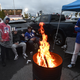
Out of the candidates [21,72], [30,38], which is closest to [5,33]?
[30,38]

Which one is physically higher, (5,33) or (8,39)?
(5,33)

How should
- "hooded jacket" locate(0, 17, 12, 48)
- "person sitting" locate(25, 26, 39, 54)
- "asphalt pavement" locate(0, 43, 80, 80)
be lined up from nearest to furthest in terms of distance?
"asphalt pavement" locate(0, 43, 80, 80)
"hooded jacket" locate(0, 17, 12, 48)
"person sitting" locate(25, 26, 39, 54)

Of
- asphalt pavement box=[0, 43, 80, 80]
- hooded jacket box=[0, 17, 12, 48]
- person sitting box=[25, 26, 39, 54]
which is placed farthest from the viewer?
person sitting box=[25, 26, 39, 54]

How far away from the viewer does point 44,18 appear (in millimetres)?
6105

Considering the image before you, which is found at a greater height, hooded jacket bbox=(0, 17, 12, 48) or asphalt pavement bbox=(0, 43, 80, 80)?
hooded jacket bbox=(0, 17, 12, 48)

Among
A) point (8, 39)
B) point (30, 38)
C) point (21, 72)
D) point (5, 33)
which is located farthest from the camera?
point (30, 38)

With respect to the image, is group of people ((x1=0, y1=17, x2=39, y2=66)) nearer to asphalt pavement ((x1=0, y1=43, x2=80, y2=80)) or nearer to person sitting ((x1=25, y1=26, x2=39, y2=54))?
person sitting ((x1=25, y1=26, x2=39, y2=54))

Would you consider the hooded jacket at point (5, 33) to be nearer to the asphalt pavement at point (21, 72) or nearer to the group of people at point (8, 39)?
the group of people at point (8, 39)

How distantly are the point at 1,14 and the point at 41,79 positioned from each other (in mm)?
35203

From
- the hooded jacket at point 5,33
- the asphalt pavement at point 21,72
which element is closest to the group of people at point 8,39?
the hooded jacket at point 5,33

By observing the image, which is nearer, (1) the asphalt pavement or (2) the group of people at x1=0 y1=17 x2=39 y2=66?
(1) the asphalt pavement

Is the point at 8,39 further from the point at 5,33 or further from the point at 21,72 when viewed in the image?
the point at 21,72

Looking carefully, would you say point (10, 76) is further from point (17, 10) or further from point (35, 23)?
point (17, 10)

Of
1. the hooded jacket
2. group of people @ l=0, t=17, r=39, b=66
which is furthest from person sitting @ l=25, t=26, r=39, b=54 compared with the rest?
the hooded jacket
